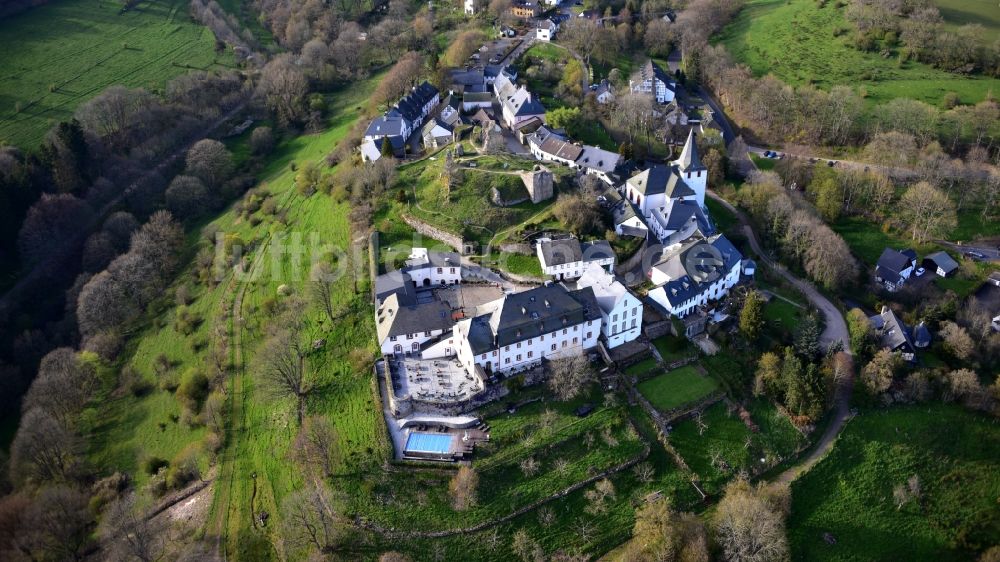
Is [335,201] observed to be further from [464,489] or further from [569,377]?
[464,489]

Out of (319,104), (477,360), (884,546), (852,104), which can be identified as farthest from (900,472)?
(319,104)

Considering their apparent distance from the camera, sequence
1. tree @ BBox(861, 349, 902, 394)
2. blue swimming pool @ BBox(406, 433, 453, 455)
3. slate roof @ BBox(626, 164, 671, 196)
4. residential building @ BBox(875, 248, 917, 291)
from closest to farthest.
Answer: blue swimming pool @ BBox(406, 433, 453, 455), tree @ BBox(861, 349, 902, 394), residential building @ BBox(875, 248, 917, 291), slate roof @ BBox(626, 164, 671, 196)

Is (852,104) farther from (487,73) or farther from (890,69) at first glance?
(487,73)

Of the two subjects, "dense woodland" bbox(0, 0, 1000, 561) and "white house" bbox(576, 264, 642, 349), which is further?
"white house" bbox(576, 264, 642, 349)

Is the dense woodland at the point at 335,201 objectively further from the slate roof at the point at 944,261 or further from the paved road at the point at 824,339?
the slate roof at the point at 944,261

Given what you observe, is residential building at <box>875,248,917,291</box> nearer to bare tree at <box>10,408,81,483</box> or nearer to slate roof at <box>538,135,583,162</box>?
slate roof at <box>538,135,583,162</box>

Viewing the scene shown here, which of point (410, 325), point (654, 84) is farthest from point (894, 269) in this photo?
point (410, 325)

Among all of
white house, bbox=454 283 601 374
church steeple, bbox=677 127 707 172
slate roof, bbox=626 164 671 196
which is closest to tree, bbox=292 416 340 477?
white house, bbox=454 283 601 374
